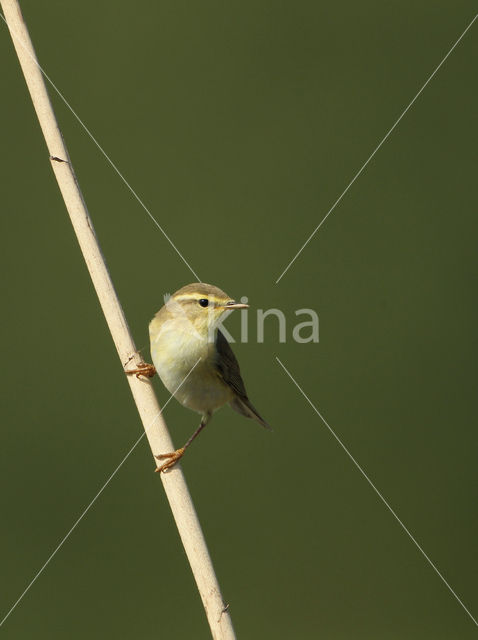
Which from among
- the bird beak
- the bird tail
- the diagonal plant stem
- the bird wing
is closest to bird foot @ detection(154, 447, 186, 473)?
the diagonal plant stem

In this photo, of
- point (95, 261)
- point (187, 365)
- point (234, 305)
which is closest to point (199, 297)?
point (234, 305)

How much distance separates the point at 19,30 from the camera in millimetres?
2311

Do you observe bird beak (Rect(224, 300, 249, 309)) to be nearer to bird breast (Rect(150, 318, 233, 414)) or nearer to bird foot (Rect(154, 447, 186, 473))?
bird breast (Rect(150, 318, 233, 414))

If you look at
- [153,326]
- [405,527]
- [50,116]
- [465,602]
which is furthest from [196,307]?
[465,602]

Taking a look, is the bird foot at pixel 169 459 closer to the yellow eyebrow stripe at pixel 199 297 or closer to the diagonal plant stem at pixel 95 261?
the diagonal plant stem at pixel 95 261

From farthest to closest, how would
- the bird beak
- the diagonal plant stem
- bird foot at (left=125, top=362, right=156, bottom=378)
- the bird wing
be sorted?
the bird wing → the bird beak → bird foot at (left=125, top=362, right=156, bottom=378) → the diagonal plant stem

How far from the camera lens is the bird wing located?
137 inches

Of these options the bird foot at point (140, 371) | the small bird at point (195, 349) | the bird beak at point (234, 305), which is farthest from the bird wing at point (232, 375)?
the bird foot at point (140, 371)

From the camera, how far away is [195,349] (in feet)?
10.9

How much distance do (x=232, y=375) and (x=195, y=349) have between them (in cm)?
28

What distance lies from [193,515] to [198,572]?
16 centimetres

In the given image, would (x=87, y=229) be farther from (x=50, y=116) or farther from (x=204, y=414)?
(x=204, y=414)

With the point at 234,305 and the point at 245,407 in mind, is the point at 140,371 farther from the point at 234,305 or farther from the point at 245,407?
the point at 245,407

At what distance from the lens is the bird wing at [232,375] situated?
11.4 feet
